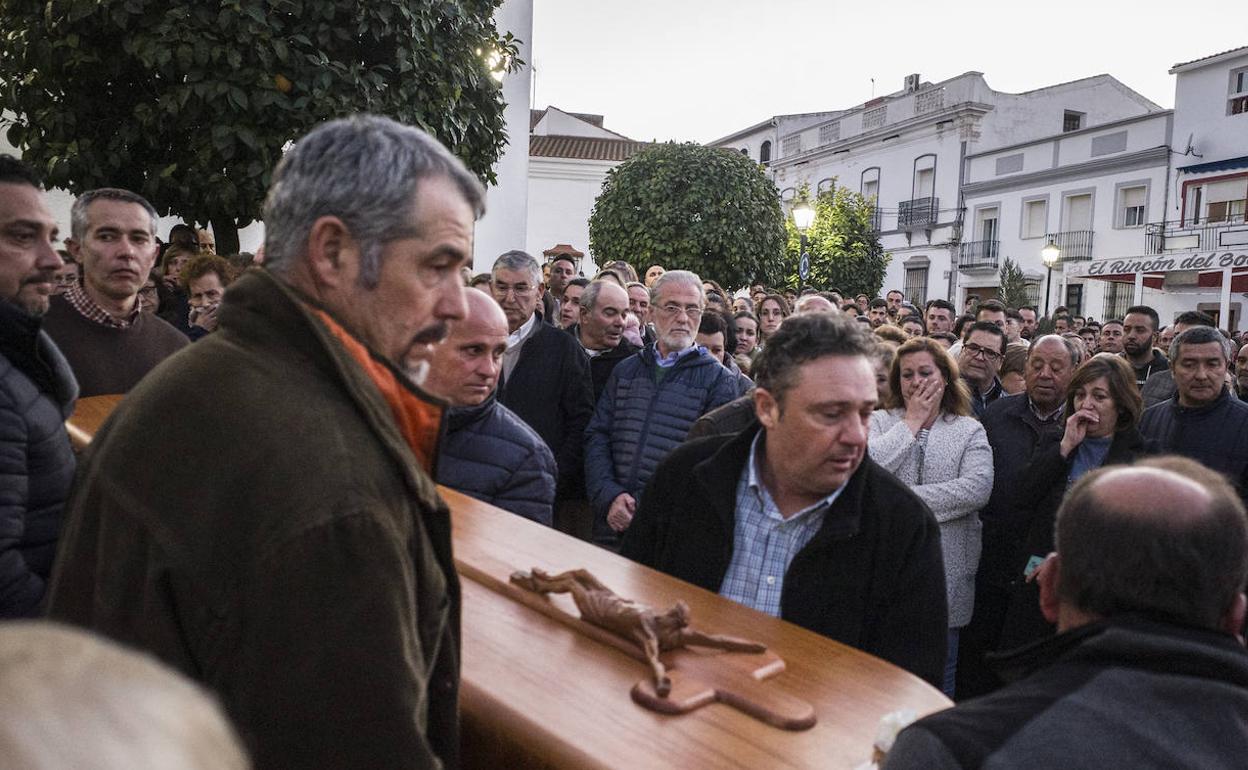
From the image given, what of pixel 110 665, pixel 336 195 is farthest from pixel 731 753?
pixel 110 665

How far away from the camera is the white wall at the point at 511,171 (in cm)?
1370

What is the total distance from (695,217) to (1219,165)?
18126 mm

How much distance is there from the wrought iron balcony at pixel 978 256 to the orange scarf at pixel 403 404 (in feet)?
114

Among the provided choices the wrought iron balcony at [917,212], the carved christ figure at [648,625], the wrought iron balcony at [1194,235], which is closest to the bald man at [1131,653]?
the carved christ figure at [648,625]

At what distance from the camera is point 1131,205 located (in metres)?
29.9

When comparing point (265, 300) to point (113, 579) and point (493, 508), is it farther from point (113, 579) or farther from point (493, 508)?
point (493, 508)

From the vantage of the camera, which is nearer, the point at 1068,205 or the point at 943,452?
the point at 943,452

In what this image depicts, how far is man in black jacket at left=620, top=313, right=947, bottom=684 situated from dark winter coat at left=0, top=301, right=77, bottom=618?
1555 mm

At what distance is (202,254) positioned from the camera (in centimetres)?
549

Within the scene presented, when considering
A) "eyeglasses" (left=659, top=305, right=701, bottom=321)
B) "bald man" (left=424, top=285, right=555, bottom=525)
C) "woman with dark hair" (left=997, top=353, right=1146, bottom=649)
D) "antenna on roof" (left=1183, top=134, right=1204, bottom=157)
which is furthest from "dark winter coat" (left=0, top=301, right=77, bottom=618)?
"antenna on roof" (left=1183, top=134, right=1204, bottom=157)

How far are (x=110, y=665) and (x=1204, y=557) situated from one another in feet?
4.91

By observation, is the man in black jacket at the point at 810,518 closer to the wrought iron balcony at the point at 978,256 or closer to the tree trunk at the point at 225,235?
the tree trunk at the point at 225,235

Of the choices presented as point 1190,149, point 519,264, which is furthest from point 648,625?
point 1190,149

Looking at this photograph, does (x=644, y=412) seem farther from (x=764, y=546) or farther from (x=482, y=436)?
(x=764, y=546)
